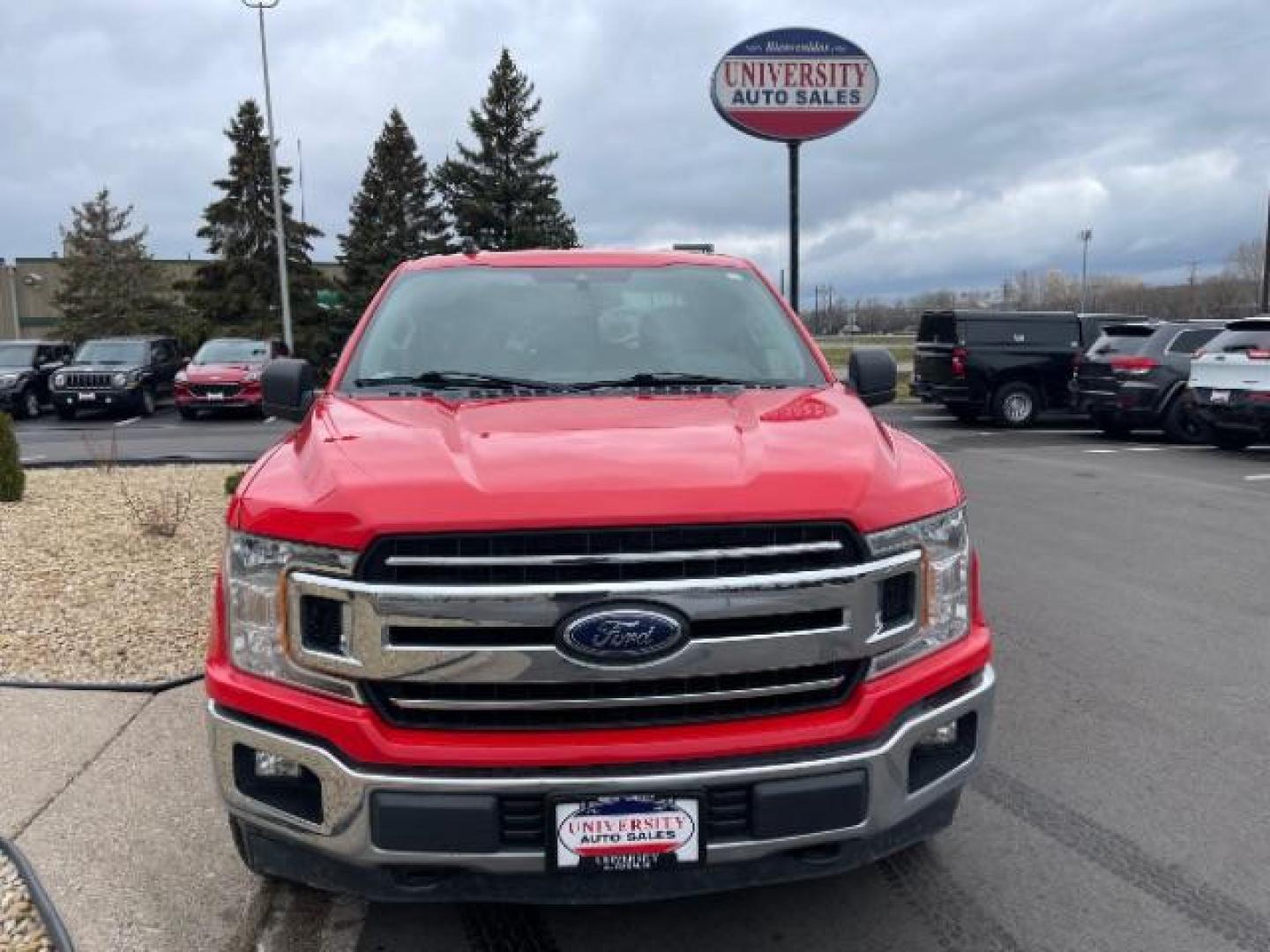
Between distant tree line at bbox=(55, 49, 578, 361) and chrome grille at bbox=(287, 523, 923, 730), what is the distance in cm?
3798

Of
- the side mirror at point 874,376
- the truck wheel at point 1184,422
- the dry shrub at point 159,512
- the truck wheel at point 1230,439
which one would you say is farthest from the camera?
the truck wheel at point 1184,422

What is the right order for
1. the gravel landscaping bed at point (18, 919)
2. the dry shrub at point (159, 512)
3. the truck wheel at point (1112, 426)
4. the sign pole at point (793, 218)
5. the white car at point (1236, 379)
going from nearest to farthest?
the gravel landscaping bed at point (18, 919), the dry shrub at point (159, 512), the white car at point (1236, 379), the truck wheel at point (1112, 426), the sign pole at point (793, 218)

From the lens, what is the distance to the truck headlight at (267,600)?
236 cm

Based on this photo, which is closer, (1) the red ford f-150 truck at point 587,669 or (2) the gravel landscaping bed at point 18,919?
(1) the red ford f-150 truck at point 587,669

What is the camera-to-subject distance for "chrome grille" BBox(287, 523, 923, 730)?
2281 millimetres

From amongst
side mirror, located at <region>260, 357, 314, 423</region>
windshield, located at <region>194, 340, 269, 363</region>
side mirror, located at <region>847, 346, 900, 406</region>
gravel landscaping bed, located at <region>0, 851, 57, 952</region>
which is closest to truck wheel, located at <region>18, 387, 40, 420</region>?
windshield, located at <region>194, 340, 269, 363</region>

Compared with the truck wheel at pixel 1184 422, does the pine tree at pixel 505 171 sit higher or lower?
higher

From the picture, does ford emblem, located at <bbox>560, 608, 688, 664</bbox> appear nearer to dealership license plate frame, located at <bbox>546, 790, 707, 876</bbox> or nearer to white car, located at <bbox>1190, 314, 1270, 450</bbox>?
dealership license plate frame, located at <bbox>546, 790, 707, 876</bbox>

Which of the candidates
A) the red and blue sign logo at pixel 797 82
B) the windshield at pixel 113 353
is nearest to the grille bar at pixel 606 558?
the red and blue sign logo at pixel 797 82

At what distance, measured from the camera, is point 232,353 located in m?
22.2

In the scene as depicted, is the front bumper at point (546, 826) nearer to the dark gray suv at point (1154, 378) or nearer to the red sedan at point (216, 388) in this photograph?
the dark gray suv at point (1154, 378)

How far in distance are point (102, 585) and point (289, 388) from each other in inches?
120

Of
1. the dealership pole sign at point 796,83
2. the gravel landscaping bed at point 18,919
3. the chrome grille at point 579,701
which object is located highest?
the dealership pole sign at point 796,83

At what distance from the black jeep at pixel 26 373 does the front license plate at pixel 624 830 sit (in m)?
22.0
